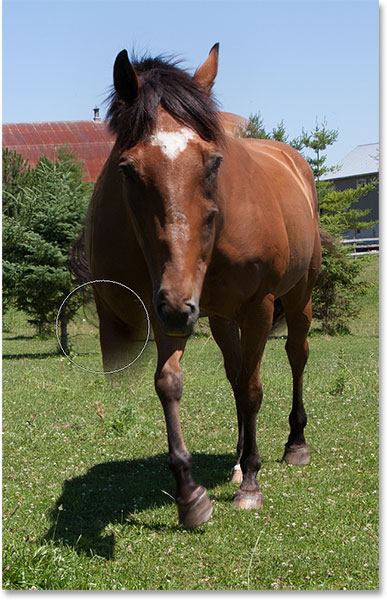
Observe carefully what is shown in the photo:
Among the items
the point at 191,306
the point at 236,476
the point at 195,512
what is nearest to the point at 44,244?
the point at 236,476

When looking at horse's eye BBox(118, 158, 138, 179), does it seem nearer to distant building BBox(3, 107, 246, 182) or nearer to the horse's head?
the horse's head

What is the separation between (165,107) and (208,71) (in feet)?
2.23

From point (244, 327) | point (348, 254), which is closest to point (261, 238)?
point (244, 327)

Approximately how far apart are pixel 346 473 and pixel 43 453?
280 cm

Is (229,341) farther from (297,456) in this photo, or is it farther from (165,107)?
(165,107)

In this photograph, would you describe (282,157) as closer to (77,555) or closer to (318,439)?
(318,439)

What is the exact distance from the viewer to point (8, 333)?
981 inches

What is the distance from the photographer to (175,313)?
9.18ft

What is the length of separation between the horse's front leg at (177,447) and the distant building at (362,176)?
2103 centimetres

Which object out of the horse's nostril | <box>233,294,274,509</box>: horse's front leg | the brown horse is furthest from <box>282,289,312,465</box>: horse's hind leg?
the horse's nostril

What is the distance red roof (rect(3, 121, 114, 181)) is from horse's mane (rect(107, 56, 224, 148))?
23905 millimetres

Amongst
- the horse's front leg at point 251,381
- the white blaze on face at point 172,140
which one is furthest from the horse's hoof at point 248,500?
the white blaze on face at point 172,140

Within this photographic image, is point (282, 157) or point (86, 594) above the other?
point (282, 157)

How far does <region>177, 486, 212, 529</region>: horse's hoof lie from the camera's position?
3.55 meters
